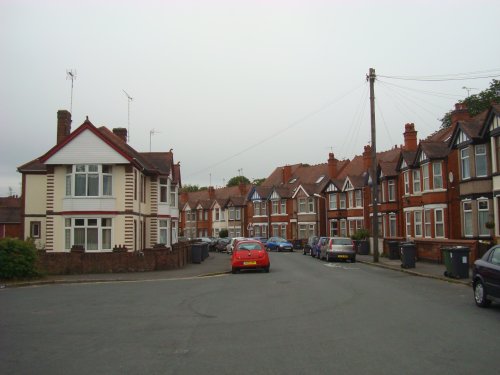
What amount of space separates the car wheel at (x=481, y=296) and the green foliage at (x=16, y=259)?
1689 cm

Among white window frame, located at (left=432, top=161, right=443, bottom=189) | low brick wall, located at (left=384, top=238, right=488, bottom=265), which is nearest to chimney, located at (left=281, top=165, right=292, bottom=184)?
white window frame, located at (left=432, top=161, right=443, bottom=189)

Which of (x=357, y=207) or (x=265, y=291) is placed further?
(x=357, y=207)

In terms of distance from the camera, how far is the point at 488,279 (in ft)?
39.8

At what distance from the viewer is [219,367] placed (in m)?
7.04

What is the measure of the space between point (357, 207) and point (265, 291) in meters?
38.2

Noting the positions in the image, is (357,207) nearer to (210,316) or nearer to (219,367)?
(210,316)

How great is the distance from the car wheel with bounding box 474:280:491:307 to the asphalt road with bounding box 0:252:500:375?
0.25 metres

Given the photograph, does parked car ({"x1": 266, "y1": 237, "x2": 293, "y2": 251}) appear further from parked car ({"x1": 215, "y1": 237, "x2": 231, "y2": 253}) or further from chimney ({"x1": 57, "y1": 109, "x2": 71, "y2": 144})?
chimney ({"x1": 57, "y1": 109, "x2": 71, "y2": 144})

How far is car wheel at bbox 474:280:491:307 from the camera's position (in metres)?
12.4

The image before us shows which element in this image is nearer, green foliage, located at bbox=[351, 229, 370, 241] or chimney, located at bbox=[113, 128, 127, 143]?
chimney, located at bbox=[113, 128, 127, 143]

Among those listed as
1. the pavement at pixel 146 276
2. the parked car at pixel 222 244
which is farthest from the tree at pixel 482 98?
the pavement at pixel 146 276

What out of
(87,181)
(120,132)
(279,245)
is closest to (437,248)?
(87,181)

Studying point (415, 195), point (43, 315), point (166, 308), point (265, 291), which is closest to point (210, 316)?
point (166, 308)

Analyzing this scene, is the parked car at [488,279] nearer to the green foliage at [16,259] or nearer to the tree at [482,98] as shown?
the green foliage at [16,259]
